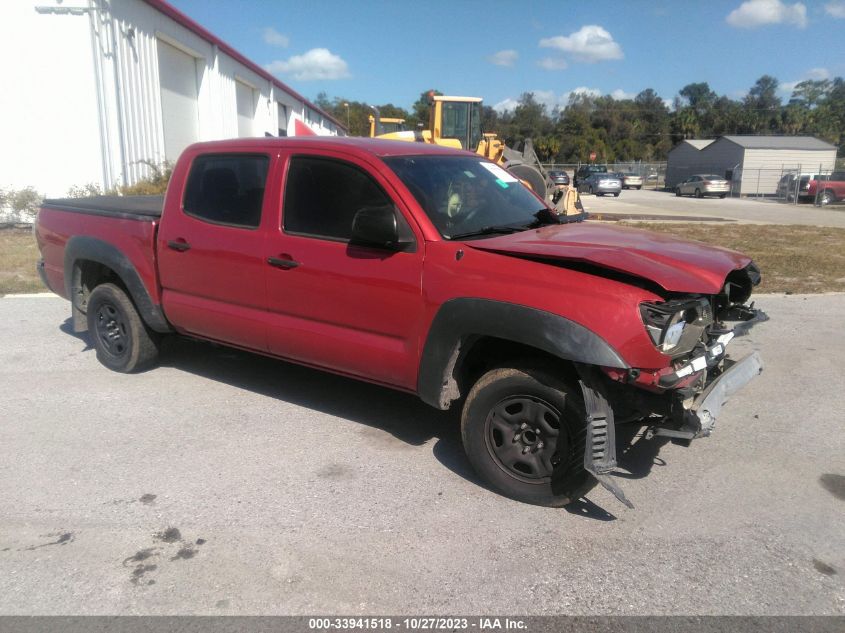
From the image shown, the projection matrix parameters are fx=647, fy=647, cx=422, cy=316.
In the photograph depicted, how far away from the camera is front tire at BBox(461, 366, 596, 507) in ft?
11.1

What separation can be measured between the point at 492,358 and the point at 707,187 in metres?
40.4

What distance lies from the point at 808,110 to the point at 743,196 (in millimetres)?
62570

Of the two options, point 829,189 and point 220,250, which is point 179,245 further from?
point 829,189

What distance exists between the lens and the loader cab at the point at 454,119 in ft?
56.6

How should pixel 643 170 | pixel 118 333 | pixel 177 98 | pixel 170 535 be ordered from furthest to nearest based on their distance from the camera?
pixel 643 170 → pixel 177 98 → pixel 118 333 → pixel 170 535

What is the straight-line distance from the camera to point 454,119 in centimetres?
1734

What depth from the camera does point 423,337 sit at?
3.78m

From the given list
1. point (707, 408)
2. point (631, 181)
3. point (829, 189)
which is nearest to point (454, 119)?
point (707, 408)

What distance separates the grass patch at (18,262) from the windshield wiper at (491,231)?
7.61 meters

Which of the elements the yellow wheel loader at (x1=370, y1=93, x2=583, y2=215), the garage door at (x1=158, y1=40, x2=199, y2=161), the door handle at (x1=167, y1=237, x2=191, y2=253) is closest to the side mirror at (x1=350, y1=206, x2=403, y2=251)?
the door handle at (x1=167, y1=237, x2=191, y2=253)

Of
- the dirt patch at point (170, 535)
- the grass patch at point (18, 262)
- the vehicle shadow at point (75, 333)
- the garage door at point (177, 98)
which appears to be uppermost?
the garage door at point (177, 98)

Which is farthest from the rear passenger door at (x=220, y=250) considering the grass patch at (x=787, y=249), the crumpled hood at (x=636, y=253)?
the grass patch at (x=787, y=249)

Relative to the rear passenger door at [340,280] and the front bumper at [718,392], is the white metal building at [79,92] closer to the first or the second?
the rear passenger door at [340,280]

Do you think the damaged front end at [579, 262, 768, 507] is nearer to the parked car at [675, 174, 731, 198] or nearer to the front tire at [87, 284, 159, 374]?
the front tire at [87, 284, 159, 374]
